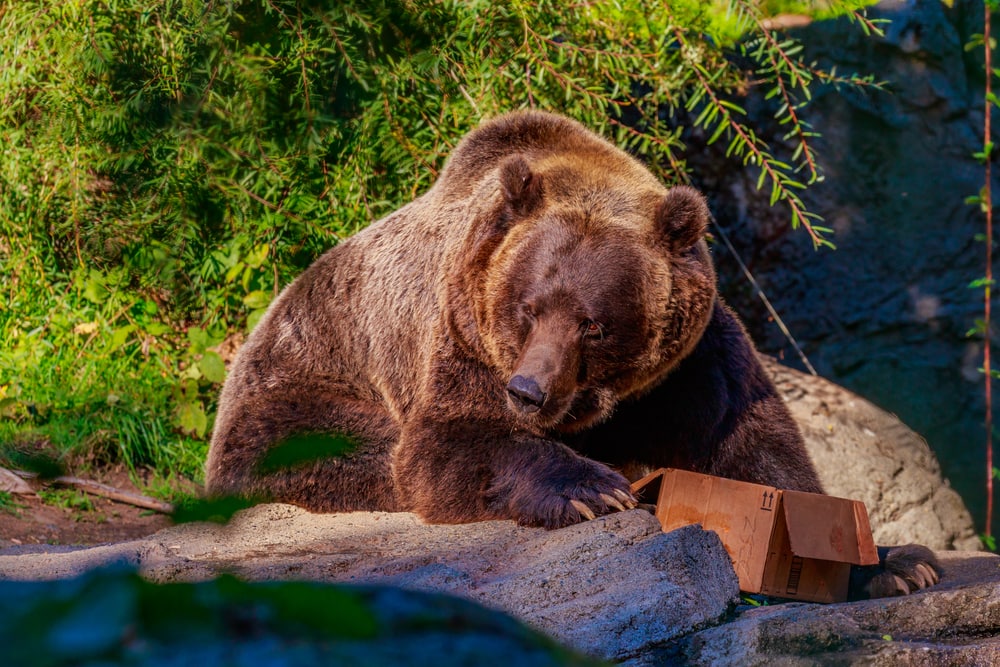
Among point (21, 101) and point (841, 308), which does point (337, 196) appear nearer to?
point (21, 101)

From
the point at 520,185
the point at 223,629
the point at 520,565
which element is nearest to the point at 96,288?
the point at 520,185

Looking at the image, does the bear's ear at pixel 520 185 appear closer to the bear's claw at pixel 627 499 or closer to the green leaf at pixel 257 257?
the bear's claw at pixel 627 499

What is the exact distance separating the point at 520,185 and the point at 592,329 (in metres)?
0.62

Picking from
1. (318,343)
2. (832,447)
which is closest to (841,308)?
(832,447)

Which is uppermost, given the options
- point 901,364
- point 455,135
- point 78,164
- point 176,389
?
point 455,135

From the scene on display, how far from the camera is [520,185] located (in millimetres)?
3887

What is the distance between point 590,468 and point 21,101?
437 centimetres

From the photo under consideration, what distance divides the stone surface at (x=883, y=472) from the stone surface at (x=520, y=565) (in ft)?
10.4

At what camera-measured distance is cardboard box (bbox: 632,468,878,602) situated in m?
3.43

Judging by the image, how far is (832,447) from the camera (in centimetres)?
620

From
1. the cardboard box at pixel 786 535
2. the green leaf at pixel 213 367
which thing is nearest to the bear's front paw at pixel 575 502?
the cardboard box at pixel 786 535

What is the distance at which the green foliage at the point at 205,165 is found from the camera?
220 inches

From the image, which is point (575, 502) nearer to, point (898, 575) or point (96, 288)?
point (898, 575)

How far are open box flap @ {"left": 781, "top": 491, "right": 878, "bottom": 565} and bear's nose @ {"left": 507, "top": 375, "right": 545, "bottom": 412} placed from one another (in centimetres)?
87
